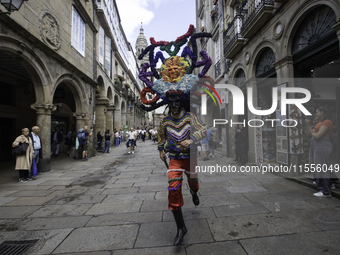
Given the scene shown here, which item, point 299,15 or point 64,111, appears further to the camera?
point 64,111

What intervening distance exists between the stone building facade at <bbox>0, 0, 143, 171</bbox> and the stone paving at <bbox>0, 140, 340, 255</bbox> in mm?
4045

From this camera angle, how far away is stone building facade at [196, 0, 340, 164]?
528 cm

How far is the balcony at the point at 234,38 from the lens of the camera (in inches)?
349

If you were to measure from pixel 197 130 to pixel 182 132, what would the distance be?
23cm

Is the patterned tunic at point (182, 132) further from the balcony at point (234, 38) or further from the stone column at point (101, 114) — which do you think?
the stone column at point (101, 114)

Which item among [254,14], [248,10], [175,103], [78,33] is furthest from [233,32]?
[175,103]

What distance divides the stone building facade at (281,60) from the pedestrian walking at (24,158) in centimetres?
756

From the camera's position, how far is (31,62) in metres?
6.89

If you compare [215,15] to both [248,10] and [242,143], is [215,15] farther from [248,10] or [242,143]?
[242,143]

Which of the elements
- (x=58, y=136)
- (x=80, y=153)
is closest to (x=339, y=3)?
(x=80, y=153)

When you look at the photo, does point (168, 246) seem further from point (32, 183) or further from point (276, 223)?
point (32, 183)

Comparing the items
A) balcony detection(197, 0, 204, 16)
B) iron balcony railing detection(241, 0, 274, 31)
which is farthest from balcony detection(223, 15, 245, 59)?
balcony detection(197, 0, 204, 16)

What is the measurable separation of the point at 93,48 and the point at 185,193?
11.3 meters

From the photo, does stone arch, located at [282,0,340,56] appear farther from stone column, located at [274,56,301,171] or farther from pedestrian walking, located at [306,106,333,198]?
pedestrian walking, located at [306,106,333,198]
